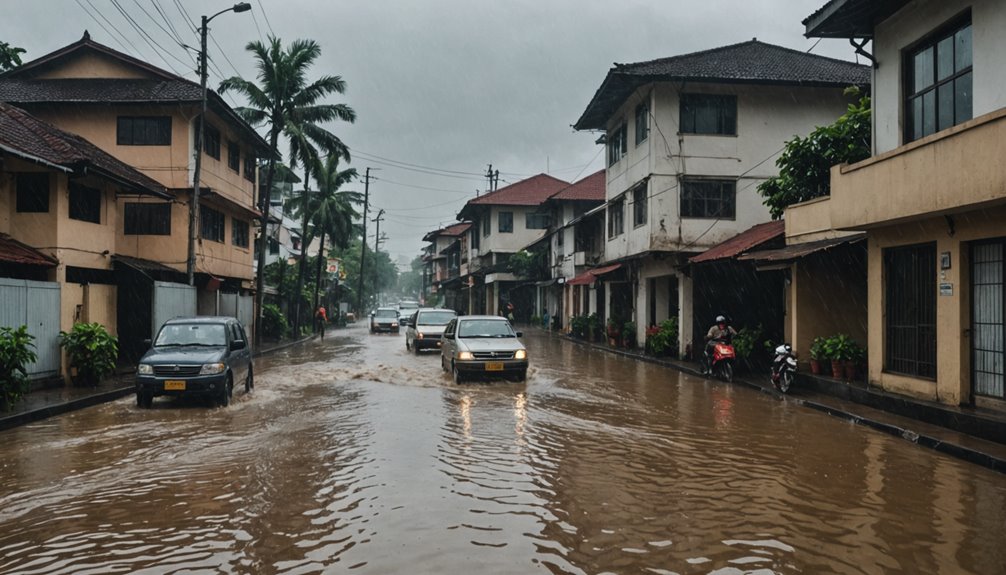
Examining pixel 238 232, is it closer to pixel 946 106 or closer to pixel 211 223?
pixel 211 223

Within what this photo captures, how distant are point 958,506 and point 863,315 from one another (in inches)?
428

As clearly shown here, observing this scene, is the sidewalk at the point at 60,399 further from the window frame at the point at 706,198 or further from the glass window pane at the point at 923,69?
the window frame at the point at 706,198

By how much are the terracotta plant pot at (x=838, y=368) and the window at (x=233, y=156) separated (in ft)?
74.6

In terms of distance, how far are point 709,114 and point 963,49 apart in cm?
1270

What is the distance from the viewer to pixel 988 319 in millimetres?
10586

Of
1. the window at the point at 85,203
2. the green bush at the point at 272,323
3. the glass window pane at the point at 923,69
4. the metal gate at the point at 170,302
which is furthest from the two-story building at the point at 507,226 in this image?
the glass window pane at the point at 923,69

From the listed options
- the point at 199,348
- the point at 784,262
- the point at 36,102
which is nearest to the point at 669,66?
the point at 784,262

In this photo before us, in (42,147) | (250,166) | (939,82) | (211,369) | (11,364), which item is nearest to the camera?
(11,364)

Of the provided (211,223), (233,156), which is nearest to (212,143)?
(233,156)

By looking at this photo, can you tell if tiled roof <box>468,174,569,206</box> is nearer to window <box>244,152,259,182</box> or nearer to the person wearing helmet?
window <box>244,152,259,182</box>

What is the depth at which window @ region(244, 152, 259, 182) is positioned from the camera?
30.8 metres

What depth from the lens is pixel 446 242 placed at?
86.1 metres

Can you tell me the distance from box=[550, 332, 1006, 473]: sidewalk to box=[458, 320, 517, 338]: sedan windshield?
5.92 m

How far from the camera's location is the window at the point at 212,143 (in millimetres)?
25281
